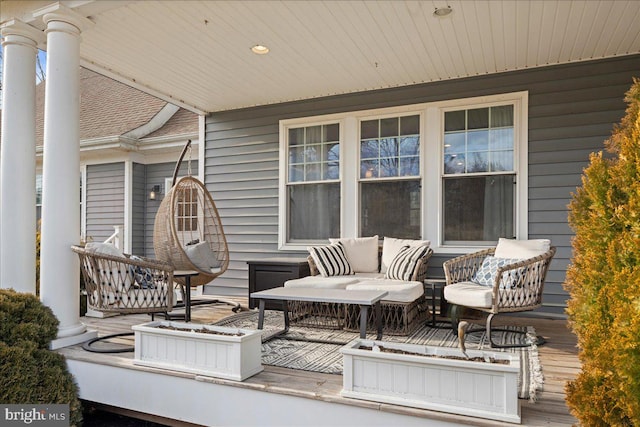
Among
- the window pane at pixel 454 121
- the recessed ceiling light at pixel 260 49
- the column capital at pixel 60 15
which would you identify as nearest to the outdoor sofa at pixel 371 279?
the window pane at pixel 454 121

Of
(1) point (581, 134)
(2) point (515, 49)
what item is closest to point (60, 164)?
(2) point (515, 49)

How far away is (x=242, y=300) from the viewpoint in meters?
5.76

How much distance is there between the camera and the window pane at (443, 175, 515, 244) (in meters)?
4.74

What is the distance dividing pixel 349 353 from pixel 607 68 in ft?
13.1

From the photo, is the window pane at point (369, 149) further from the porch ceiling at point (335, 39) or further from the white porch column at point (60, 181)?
the white porch column at point (60, 181)

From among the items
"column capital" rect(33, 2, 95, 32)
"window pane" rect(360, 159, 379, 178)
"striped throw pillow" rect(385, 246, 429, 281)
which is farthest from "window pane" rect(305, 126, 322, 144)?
"column capital" rect(33, 2, 95, 32)

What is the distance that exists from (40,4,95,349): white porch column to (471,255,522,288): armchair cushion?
134 inches

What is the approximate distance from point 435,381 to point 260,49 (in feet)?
11.2

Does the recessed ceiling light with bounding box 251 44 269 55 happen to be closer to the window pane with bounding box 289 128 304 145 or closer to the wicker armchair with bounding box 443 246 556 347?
the window pane with bounding box 289 128 304 145

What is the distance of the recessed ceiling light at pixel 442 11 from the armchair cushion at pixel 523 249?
7.02ft

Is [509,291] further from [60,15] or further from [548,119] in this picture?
[60,15]

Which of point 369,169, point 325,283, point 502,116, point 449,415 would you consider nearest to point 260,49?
point 369,169

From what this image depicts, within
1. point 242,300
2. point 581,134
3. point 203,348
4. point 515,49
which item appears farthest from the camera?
point 242,300

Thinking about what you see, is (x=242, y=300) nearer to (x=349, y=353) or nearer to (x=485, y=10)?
(x=349, y=353)
